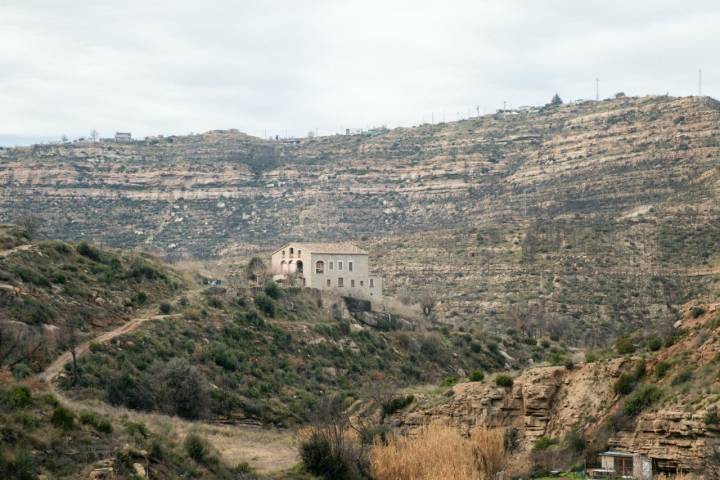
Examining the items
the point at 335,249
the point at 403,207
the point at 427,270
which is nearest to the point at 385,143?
the point at 403,207

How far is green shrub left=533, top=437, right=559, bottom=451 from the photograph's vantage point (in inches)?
1307

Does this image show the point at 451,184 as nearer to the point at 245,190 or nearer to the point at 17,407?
the point at 245,190

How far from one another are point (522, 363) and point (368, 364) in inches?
391

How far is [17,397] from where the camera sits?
25062mm

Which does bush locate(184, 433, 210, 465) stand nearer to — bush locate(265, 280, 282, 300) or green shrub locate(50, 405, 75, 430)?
green shrub locate(50, 405, 75, 430)

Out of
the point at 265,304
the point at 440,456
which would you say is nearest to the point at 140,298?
the point at 265,304

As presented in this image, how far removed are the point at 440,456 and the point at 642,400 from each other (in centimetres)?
613

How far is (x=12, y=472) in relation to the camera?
851 inches

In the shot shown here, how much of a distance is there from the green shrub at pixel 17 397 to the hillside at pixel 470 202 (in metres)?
46.1

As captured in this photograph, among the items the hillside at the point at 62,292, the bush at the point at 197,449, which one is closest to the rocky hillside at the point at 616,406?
the bush at the point at 197,449

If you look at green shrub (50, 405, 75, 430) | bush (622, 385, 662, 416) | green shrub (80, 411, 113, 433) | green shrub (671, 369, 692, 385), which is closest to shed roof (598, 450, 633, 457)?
bush (622, 385, 662, 416)

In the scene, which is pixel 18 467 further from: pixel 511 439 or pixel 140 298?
pixel 140 298

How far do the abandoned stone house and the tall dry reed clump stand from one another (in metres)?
40.7

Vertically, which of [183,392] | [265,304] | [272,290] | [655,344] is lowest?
[183,392]
